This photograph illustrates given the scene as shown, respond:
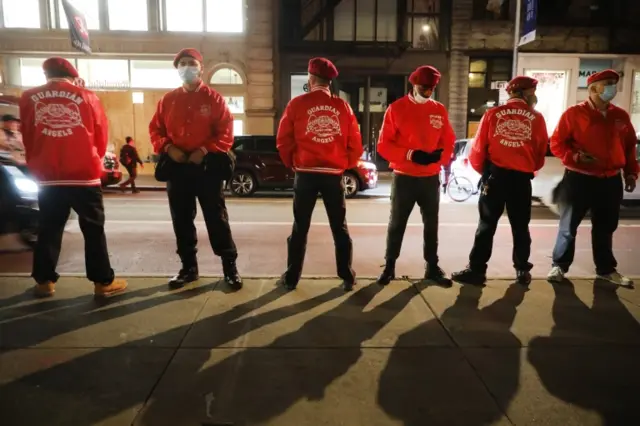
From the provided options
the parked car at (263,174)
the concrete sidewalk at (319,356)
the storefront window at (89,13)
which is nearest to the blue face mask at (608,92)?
the concrete sidewalk at (319,356)

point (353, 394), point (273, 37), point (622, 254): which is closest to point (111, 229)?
point (353, 394)

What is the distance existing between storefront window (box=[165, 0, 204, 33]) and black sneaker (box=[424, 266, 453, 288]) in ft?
57.1

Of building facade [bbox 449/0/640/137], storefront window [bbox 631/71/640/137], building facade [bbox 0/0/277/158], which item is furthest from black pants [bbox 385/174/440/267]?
storefront window [bbox 631/71/640/137]

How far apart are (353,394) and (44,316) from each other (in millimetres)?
2613

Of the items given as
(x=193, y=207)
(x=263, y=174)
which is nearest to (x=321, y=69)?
(x=193, y=207)

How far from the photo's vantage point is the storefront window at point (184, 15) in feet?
Result: 64.4

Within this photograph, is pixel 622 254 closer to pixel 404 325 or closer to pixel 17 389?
pixel 404 325

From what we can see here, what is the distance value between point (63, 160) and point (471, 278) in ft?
12.7

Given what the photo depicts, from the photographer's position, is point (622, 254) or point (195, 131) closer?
point (195, 131)

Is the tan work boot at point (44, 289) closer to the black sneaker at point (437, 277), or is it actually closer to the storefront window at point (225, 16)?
the black sneaker at point (437, 277)

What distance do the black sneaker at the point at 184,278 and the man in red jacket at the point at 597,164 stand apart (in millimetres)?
3514

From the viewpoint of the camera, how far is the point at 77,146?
14.1 feet

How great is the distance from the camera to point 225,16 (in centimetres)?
A: 1980

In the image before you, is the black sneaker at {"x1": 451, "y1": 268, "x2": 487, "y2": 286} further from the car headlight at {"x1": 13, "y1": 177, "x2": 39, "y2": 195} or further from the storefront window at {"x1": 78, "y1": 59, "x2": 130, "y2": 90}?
the storefront window at {"x1": 78, "y1": 59, "x2": 130, "y2": 90}
